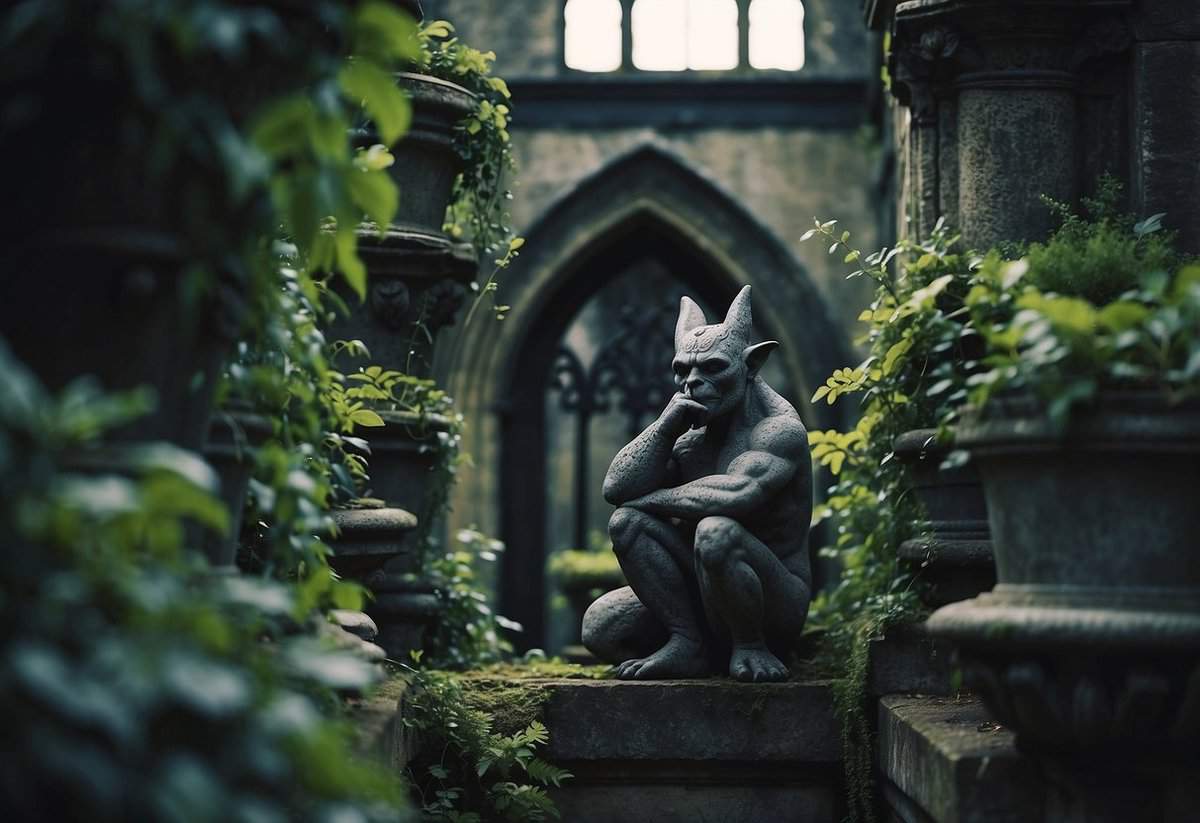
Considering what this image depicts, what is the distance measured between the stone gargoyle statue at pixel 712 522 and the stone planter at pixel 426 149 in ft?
4.97

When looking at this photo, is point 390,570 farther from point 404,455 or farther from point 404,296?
point 404,296

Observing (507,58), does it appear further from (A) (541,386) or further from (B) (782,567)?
(B) (782,567)

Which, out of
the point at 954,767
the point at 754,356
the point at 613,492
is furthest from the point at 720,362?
the point at 954,767

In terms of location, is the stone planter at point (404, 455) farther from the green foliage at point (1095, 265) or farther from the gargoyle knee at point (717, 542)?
the green foliage at point (1095, 265)

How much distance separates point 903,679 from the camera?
494 cm

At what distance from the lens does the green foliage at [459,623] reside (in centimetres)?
647

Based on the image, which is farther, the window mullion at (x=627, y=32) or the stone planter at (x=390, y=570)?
the window mullion at (x=627, y=32)

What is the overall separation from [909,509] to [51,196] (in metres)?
3.51

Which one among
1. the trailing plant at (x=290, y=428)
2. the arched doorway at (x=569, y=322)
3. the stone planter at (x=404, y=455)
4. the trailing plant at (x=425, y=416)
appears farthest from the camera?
the arched doorway at (x=569, y=322)

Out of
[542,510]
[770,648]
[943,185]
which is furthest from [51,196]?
[542,510]

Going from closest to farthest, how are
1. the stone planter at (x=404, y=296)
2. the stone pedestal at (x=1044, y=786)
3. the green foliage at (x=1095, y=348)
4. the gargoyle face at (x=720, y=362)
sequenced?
the green foliage at (x=1095, y=348), the stone pedestal at (x=1044, y=786), the gargoyle face at (x=720, y=362), the stone planter at (x=404, y=296)

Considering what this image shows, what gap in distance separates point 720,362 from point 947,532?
91cm

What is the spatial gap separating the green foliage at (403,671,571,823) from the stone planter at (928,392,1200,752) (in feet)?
6.36

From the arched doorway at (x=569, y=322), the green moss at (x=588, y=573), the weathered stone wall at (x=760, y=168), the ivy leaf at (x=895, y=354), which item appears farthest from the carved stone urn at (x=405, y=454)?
the weathered stone wall at (x=760, y=168)
